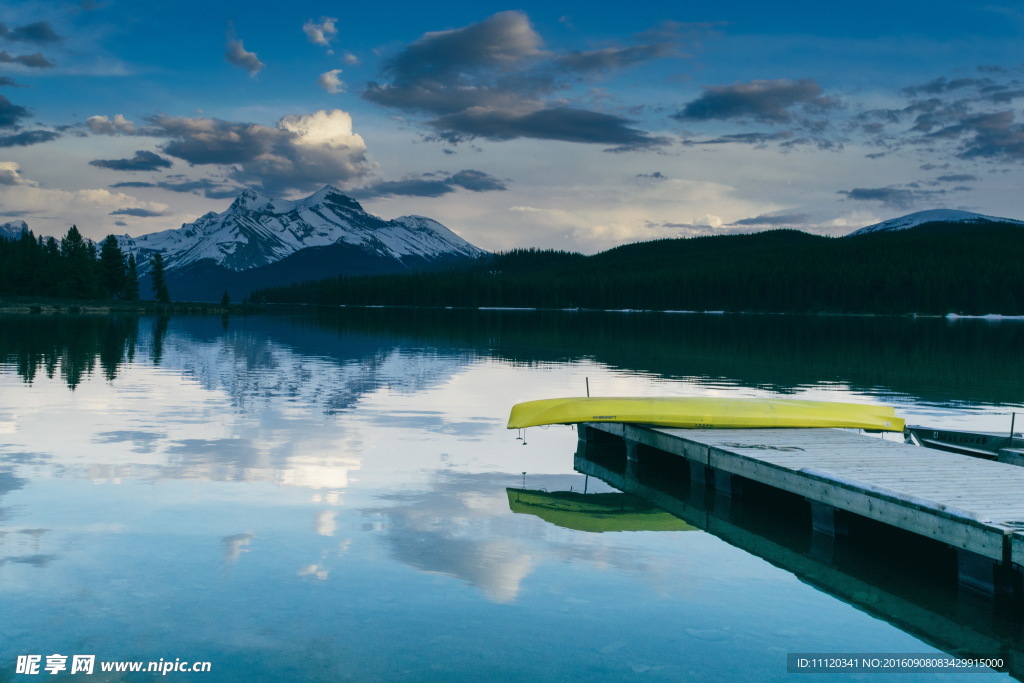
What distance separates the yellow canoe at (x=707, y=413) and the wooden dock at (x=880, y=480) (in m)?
0.39

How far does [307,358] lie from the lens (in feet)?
145

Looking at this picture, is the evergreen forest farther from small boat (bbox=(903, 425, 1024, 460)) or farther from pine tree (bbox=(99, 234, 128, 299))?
small boat (bbox=(903, 425, 1024, 460))

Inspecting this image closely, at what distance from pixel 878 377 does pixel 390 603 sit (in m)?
32.5

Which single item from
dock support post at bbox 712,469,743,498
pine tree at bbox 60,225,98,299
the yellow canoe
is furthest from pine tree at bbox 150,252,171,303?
dock support post at bbox 712,469,743,498

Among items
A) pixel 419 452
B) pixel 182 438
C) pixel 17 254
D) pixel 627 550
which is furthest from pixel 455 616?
pixel 17 254

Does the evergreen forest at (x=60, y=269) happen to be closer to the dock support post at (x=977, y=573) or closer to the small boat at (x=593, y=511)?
the small boat at (x=593, y=511)

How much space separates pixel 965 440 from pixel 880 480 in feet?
20.7

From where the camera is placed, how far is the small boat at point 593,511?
43.8ft

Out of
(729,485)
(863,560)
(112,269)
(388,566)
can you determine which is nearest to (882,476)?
(863,560)

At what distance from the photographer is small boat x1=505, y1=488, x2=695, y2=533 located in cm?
1334

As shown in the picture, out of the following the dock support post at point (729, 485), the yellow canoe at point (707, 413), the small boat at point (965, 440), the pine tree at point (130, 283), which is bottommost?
the dock support post at point (729, 485)

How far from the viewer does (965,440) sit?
17469mm

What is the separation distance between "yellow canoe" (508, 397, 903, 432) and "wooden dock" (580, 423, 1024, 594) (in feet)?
1.27

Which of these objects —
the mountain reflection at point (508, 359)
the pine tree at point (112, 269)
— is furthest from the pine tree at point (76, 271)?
the mountain reflection at point (508, 359)
